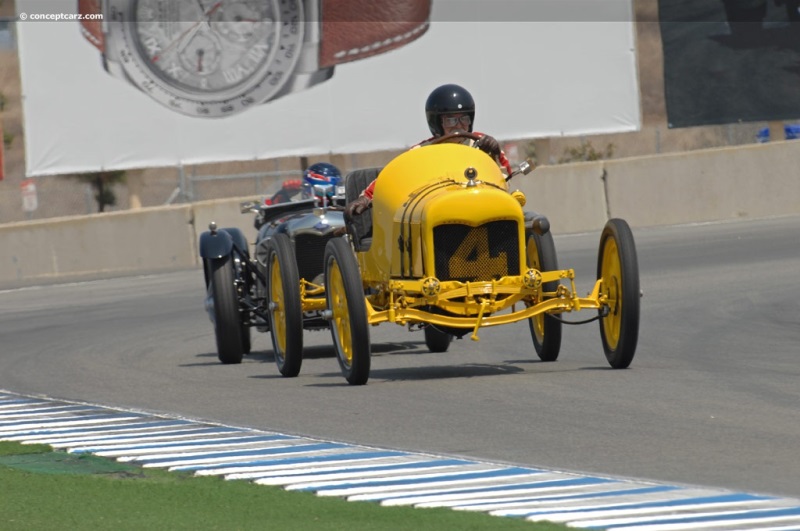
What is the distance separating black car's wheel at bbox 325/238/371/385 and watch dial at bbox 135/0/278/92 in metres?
16.8

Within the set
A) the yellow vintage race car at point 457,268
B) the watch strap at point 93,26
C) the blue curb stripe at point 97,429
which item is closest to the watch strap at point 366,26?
the watch strap at point 93,26

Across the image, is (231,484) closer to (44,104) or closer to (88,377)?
(88,377)

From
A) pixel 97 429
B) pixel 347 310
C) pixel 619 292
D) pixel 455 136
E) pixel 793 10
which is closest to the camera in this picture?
pixel 97 429

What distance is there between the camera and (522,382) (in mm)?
10430

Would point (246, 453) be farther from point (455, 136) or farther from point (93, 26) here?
point (93, 26)

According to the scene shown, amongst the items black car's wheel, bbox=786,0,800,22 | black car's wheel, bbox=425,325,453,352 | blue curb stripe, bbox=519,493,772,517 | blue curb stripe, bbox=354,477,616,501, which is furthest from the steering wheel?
black car's wheel, bbox=786,0,800,22

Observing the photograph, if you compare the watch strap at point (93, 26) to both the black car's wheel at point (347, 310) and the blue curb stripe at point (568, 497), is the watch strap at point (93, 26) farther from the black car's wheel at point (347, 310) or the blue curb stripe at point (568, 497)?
the blue curb stripe at point (568, 497)

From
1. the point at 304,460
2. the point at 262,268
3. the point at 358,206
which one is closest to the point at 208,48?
the point at 262,268

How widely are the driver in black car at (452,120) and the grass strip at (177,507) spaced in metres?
3.89

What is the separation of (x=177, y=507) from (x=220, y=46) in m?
21.1

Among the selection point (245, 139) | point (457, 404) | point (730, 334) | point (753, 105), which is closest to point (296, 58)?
point (245, 139)

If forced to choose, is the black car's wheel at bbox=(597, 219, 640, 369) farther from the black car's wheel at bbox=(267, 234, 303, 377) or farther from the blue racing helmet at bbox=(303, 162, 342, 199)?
the blue racing helmet at bbox=(303, 162, 342, 199)

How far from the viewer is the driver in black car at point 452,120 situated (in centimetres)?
1130

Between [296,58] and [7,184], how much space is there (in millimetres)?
29293
